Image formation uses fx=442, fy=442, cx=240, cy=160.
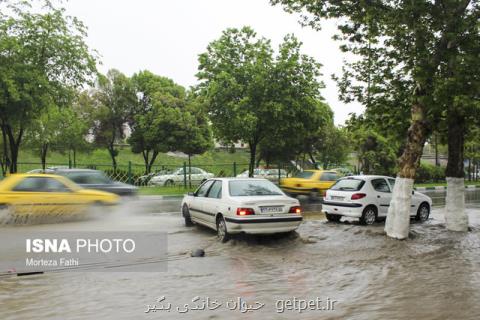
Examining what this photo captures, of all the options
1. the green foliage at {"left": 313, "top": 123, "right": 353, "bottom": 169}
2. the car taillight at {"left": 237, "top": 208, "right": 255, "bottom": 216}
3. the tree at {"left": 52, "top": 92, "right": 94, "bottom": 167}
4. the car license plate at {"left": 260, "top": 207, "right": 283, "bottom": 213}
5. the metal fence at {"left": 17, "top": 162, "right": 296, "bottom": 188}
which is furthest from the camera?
the green foliage at {"left": 313, "top": 123, "right": 353, "bottom": 169}

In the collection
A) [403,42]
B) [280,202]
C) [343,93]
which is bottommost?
[280,202]

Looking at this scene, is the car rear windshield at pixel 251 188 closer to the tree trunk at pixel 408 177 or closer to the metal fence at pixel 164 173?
the tree trunk at pixel 408 177

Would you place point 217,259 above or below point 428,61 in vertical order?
below

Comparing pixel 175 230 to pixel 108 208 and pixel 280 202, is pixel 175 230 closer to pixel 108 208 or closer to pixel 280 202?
pixel 108 208

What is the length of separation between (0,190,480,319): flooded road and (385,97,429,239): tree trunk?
429 mm

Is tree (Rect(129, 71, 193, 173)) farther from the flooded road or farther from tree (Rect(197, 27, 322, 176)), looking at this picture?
the flooded road

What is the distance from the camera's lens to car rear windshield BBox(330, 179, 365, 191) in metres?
12.9

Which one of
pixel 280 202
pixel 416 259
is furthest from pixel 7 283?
pixel 416 259

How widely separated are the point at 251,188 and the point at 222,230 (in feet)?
3.94

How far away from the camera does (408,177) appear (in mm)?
10586

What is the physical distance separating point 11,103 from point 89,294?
56.2 ft

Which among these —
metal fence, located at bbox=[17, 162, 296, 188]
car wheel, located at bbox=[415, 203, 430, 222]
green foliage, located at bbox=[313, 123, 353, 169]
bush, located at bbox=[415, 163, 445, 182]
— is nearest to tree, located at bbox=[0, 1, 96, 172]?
metal fence, located at bbox=[17, 162, 296, 188]

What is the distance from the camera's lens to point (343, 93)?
1228 cm

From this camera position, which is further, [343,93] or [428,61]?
[343,93]
